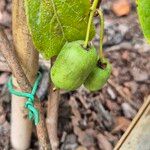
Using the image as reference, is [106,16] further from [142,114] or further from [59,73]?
[59,73]

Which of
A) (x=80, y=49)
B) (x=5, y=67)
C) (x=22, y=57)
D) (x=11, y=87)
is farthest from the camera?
(x=5, y=67)

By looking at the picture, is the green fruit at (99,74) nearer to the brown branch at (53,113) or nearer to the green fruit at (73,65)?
the green fruit at (73,65)

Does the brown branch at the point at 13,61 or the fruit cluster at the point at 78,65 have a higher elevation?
the fruit cluster at the point at 78,65

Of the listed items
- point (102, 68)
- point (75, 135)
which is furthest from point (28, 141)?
point (102, 68)

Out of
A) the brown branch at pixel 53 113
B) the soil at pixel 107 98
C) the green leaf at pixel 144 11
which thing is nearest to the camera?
the green leaf at pixel 144 11

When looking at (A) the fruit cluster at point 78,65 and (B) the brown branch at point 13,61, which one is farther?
(B) the brown branch at point 13,61

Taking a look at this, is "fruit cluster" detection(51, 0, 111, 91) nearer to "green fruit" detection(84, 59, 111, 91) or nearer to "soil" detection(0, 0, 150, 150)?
"green fruit" detection(84, 59, 111, 91)

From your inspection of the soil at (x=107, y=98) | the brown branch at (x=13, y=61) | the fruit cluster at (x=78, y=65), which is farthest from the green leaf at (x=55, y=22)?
the soil at (x=107, y=98)
